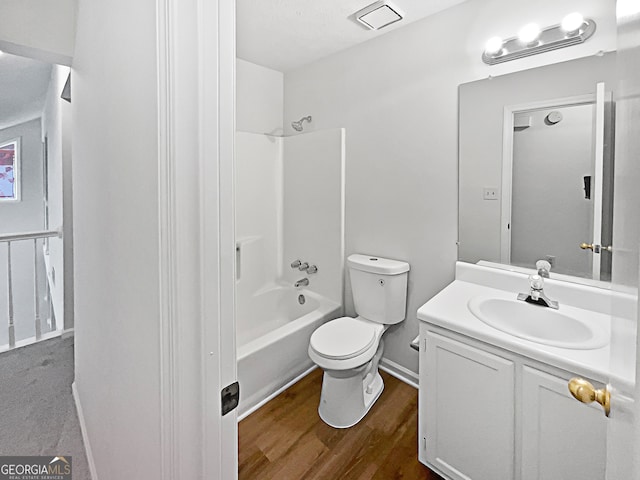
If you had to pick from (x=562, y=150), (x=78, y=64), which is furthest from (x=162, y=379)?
(x=562, y=150)

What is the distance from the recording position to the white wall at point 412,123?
1847 millimetres

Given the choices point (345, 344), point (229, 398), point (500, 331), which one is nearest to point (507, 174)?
point (500, 331)

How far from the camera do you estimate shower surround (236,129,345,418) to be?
2555 mm

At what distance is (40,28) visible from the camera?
1.67 meters

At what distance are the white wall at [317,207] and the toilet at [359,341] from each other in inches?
12.2

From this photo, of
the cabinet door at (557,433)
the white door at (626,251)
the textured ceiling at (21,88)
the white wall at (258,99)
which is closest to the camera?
the white door at (626,251)

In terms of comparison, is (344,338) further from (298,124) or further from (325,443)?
(298,124)

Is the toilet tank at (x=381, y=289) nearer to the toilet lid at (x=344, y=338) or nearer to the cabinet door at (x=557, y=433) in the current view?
the toilet lid at (x=344, y=338)

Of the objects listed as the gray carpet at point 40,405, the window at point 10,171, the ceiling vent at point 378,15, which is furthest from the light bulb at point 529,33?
the window at point 10,171

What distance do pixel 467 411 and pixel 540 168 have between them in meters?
1.23

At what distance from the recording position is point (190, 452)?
0.65m

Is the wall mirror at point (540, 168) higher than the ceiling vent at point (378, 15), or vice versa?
the ceiling vent at point (378, 15)

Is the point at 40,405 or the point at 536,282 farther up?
the point at 536,282

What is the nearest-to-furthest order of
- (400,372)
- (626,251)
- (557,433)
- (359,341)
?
1. (626,251)
2. (557,433)
3. (359,341)
4. (400,372)
